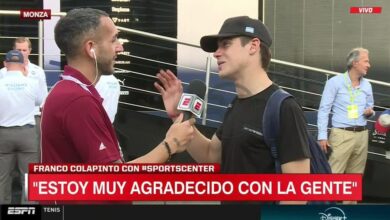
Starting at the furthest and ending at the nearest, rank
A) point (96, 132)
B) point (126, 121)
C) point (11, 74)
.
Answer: point (126, 121) < point (11, 74) < point (96, 132)

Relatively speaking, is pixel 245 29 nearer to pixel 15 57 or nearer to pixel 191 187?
pixel 191 187

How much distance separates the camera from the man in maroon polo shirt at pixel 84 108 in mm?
2670

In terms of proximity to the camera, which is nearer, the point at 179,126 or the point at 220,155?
the point at 179,126

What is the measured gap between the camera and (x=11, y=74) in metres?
6.64

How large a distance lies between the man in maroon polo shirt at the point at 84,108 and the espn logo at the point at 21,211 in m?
0.59

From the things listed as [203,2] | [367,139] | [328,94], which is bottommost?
[367,139]

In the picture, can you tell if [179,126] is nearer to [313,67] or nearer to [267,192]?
[267,192]

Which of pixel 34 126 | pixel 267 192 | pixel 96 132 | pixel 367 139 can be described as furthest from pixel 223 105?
pixel 96 132

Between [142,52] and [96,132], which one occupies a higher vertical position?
[142,52]

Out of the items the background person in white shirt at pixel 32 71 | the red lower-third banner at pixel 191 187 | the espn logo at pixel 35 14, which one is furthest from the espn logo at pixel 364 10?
the red lower-third banner at pixel 191 187

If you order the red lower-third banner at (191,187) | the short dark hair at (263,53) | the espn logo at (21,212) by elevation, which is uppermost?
the short dark hair at (263,53)

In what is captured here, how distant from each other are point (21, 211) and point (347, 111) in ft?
14.7

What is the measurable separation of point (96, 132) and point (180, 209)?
83 cm

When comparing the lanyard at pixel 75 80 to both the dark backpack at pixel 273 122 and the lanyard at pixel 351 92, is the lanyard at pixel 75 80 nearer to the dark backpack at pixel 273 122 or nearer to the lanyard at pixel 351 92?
the dark backpack at pixel 273 122
